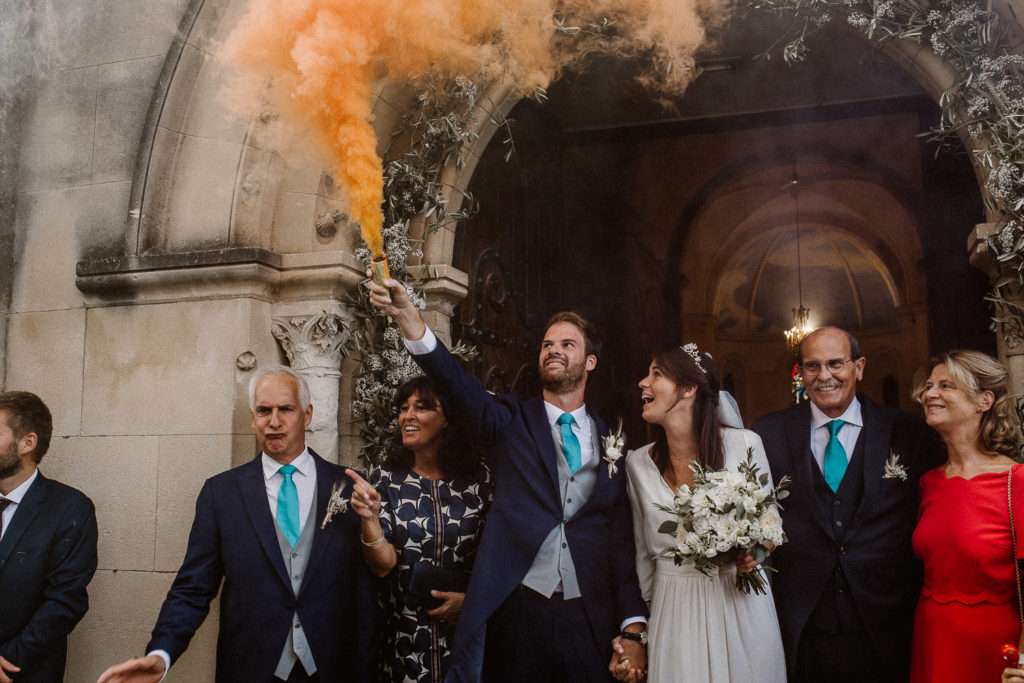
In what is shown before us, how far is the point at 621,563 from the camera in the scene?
296 centimetres

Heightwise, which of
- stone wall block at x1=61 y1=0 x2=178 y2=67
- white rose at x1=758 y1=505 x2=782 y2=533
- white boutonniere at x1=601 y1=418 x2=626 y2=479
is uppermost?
stone wall block at x1=61 y1=0 x2=178 y2=67

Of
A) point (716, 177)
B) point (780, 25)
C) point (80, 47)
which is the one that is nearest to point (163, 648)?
point (80, 47)

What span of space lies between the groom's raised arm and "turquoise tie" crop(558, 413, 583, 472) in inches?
9.9

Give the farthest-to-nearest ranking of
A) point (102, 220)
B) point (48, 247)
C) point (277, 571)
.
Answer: point (48, 247) < point (102, 220) < point (277, 571)

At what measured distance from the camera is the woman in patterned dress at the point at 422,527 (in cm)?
283

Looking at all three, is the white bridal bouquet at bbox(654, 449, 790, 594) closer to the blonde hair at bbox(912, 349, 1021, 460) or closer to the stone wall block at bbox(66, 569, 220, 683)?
the blonde hair at bbox(912, 349, 1021, 460)

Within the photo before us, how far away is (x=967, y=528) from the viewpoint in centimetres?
263

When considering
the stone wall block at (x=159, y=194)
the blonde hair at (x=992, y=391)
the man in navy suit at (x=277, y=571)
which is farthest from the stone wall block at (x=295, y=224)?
the blonde hair at (x=992, y=391)

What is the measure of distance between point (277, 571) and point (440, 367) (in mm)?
902

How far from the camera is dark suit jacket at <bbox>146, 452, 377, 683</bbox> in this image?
2643 millimetres

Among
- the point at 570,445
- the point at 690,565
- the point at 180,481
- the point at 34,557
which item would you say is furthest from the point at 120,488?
the point at 690,565

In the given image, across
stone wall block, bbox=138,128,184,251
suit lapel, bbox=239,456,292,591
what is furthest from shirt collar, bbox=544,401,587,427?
stone wall block, bbox=138,128,184,251

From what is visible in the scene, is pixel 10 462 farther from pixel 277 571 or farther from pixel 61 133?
pixel 61 133

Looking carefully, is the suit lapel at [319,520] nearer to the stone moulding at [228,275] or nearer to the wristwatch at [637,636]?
the stone moulding at [228,275]
